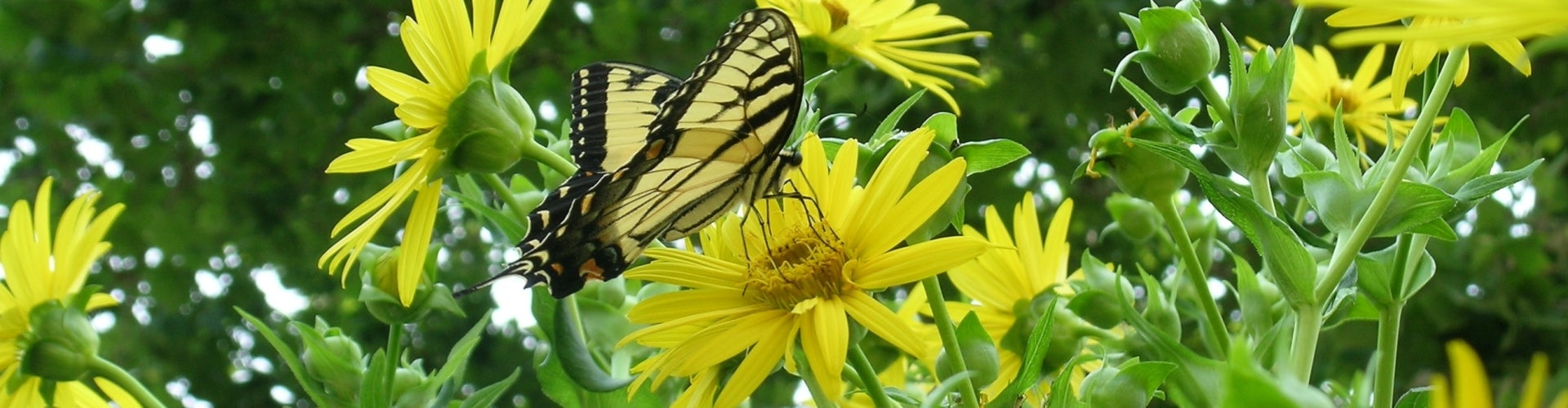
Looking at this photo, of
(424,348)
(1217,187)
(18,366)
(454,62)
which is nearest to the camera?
(1217,187)

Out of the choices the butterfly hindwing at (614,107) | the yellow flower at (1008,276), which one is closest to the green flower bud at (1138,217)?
the yellow flower at (1008,276)

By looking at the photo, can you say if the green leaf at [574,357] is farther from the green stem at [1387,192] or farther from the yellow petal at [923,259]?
the green stem at [1387,192]

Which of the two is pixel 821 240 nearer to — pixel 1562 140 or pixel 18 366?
pixel 18 366

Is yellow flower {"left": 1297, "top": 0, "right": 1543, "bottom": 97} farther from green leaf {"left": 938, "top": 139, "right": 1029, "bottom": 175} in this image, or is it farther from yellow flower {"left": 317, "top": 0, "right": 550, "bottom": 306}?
yellow flower {"left": 317, "top": 0, "right": 550, "bottom": 306}

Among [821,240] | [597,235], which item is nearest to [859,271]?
[821,240]

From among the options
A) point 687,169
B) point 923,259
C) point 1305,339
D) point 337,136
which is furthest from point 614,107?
point 337,136

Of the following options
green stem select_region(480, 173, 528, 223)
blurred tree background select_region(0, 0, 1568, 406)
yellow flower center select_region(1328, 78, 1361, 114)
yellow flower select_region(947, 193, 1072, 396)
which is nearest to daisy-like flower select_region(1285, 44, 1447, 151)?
yellow flower center select_region(1328, 78, 1361, 114)

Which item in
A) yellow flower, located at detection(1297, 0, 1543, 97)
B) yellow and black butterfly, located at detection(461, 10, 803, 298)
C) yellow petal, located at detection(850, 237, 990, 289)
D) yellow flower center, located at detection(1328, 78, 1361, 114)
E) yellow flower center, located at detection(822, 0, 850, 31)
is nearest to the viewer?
yellow flower, located at detection(1297, 0, 1543, 97)
